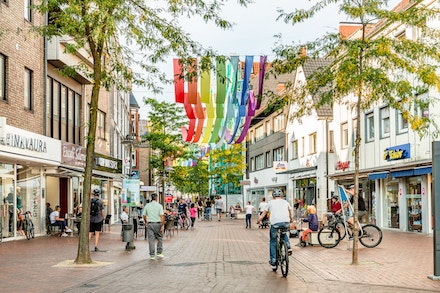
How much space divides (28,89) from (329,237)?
1294 cm

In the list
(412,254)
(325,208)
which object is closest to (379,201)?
(325,208)

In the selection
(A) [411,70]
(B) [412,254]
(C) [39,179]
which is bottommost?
(B) [412,254]

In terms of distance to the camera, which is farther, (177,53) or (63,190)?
(63,190)

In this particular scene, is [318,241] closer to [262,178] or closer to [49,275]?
[49,275]

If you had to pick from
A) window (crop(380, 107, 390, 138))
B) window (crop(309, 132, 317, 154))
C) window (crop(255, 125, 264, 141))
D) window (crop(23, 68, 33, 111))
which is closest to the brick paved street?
window (crop(23, 68, 33, 111))

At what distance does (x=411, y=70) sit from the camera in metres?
14.2

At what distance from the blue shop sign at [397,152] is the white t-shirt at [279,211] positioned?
15435 mm

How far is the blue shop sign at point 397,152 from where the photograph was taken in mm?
26953

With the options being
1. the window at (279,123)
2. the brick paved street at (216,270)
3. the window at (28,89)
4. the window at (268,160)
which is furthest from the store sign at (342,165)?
the window at (268,160)

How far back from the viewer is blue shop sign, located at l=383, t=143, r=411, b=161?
88.4ft

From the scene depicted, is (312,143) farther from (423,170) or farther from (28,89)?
(28,89)

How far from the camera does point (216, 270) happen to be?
13.2 meters

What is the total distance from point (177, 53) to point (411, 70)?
549 centimetres

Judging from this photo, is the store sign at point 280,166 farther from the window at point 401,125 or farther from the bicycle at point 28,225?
the bicycle at point 28,225
